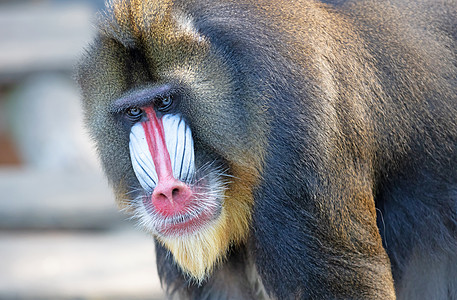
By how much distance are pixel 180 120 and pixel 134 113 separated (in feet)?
0.79

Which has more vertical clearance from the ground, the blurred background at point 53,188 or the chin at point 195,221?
the chin at point 195,221

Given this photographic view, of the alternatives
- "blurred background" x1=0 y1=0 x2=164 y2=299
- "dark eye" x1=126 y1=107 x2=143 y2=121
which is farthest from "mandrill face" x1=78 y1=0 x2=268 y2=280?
"blurred background" x1=0 y1=0 x2=164 y2=299

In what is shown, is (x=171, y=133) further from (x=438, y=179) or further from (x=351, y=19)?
(x=438, y=179)

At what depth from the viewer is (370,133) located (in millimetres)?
3355

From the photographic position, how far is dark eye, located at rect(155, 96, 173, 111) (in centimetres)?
320

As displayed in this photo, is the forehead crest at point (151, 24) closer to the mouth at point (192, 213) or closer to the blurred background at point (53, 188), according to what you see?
the mouth at point (192, 213)

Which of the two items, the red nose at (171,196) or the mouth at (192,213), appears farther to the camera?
the mouth at (192,213)

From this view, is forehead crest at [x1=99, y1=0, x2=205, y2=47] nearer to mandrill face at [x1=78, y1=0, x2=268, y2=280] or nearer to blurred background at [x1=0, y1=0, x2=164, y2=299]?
mandrill face at [x1=78, y1=0, x2=268, y2=280]

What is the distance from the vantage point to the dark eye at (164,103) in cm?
320

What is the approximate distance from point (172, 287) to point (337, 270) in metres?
1.21

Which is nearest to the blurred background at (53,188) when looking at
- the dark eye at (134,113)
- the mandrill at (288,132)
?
the dark eye at (134,113)

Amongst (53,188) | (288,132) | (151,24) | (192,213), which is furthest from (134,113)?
(53,188)

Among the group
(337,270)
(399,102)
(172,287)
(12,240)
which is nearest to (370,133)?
(399,102)

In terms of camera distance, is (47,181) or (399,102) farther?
(47,181)
